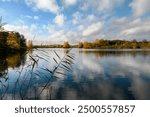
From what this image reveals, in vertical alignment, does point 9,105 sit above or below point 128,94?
above

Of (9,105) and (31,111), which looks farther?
(9,105)

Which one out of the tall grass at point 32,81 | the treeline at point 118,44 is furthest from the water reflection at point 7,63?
the treeline at point 118,44

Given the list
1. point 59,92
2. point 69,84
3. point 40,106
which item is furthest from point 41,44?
point 69,84

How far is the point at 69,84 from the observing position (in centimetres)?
1628

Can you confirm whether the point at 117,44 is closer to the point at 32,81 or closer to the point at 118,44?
the point at 118,44

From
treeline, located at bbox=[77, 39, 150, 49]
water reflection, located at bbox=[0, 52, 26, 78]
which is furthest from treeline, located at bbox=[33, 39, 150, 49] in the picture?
water reflection, located at bbox=[0, 52, 26, 78]

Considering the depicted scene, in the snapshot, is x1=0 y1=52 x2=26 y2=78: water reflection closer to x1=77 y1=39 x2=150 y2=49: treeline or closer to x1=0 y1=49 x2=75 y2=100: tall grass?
x1=0 y1=49 x2=75 y2=100: tall grass

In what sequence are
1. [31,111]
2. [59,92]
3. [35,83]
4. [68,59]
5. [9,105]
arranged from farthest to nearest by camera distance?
[35,83]
[59,92]
[68,59]
[9,105]
[31,111]

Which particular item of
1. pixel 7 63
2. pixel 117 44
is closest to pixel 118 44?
pixel 117 44

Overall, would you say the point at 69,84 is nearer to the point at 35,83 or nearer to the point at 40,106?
the point at 35,83

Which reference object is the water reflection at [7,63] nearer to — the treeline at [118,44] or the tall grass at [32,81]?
the tall grass at [32,81]

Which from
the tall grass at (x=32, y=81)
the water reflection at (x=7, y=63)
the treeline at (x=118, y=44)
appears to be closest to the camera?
the tall grass at (x=32, y=81)

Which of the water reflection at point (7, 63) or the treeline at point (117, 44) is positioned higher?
the treeline at point (117, 44)

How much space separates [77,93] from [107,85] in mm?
3932
